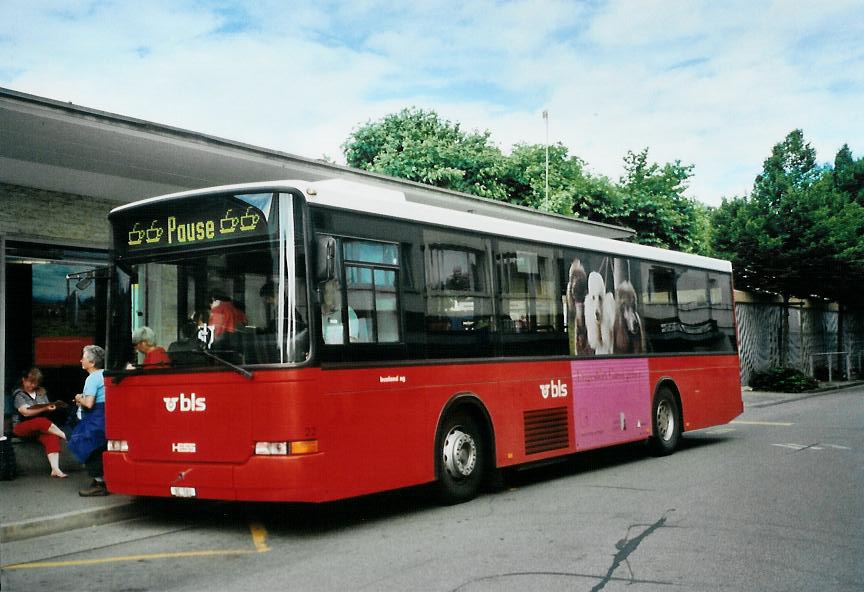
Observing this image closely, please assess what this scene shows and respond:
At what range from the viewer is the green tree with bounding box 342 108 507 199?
3831 centimetres

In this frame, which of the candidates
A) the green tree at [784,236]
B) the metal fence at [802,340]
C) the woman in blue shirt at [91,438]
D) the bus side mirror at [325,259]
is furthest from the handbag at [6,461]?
the green tree at [784,236]

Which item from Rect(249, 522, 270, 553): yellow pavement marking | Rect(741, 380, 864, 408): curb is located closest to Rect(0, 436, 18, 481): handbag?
Rect(249, 522, 270, 553): yellow pavement marking

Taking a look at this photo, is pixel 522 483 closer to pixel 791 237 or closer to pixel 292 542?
pixel 292 542

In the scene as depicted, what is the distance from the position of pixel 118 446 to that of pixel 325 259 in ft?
9.08

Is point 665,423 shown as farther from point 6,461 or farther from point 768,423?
point 6,461

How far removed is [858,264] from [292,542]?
89.0ft

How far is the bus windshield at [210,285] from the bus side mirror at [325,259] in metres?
0.17

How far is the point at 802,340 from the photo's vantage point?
33500mm

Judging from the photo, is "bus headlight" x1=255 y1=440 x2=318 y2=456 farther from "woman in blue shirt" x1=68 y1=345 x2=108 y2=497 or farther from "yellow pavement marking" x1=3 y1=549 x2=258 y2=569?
"woman in blue shirt" x1=68 y1=345 x2=108 y2=497

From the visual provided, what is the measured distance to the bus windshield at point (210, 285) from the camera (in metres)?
7.37

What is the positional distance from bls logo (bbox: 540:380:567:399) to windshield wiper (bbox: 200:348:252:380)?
4262mm

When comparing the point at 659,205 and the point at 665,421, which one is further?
the point at 659,205

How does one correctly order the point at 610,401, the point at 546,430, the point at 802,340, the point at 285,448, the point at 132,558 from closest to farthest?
the point at 132,558 → the point at 285,448 → the point at 546,430 → the point at 610,401 → the point at 802,340

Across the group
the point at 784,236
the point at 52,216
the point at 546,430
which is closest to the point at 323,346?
the point at 546,430
